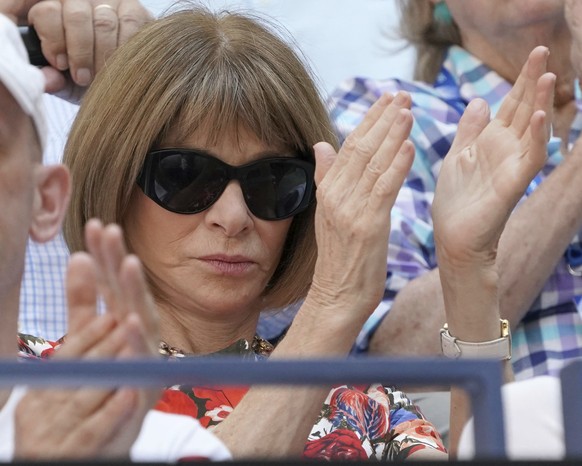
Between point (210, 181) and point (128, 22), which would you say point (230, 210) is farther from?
point (128, 22)

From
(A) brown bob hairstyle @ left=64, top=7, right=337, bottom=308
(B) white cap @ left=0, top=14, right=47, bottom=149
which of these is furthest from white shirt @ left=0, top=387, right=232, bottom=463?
(A) brown bob hairstyle @ left=64, top=7, right=337, bottom=308

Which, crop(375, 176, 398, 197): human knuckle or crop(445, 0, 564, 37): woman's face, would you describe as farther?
crop(445, 0, 564, 37): woman's face

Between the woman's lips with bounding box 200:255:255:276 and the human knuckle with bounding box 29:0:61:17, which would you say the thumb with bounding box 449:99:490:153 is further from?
the human knuckle with bounding box 29:0:61:17

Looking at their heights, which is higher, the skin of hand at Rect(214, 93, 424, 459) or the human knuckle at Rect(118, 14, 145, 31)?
the human knuckle at Rect(118, 14, 145, 31)

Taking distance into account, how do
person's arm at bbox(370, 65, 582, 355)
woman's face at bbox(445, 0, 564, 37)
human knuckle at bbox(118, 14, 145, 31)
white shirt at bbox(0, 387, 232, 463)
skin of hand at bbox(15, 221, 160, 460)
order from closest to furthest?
skin of hand at bbox(15, 221, 160, 460) → white shirt at bbox(0, 387, 232, 463) → person's arm at bbox(370, 65, 582, 355) → human knuckle at bbox(118, 14, 145, 31) → woman's face at bbox(445, 0, 564, 37)

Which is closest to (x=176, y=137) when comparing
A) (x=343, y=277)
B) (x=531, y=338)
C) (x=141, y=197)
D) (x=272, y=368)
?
(x=141, y=197)

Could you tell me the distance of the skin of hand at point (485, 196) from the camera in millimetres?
1914

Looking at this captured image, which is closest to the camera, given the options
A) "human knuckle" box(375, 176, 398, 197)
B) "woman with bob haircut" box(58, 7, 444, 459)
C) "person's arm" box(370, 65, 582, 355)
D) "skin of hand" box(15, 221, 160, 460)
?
"skin of hand" box(15, 221, 160, 460)

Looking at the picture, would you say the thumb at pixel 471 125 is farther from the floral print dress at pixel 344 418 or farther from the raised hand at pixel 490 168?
the floral print dress at pixel 344 418

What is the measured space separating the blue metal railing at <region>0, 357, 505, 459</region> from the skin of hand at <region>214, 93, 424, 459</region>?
0.97 meters

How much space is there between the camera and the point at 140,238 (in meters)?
2.16

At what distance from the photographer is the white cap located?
4.39 ft

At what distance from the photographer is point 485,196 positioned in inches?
76.2

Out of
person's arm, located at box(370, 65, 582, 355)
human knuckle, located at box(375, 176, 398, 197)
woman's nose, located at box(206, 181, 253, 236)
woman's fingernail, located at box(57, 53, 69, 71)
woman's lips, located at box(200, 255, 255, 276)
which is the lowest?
person's arm, located at box(370, 65, 582, 355)
